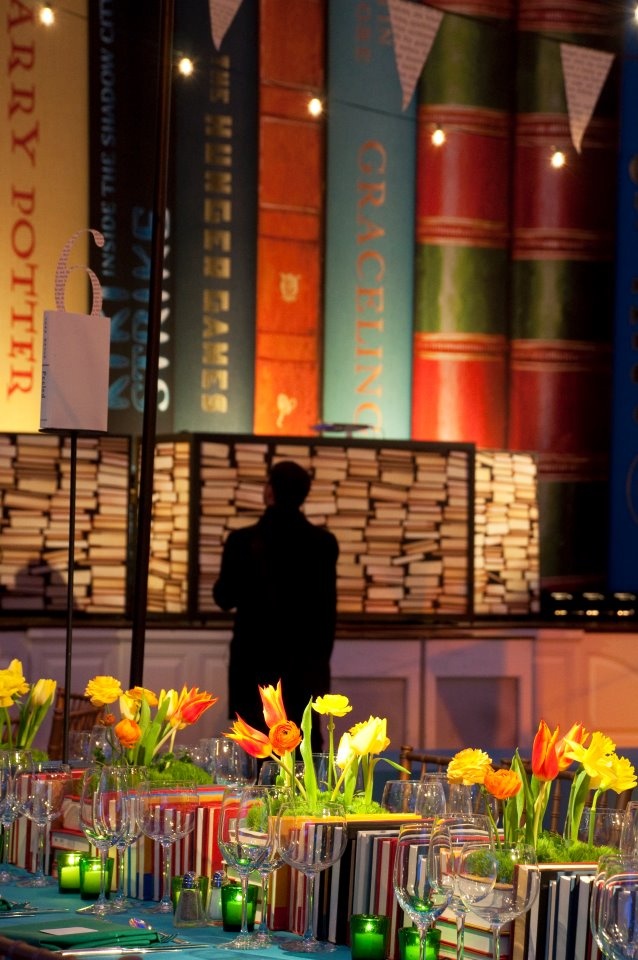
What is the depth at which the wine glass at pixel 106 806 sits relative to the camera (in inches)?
91.7

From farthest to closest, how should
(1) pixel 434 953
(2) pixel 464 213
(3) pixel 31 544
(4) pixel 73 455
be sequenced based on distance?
1. (2) pixel 464 213
2. (3) pixel 31 544
3. (4) pixel 73 455
4. (1) pixel 434 953

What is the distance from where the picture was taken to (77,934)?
2115mm

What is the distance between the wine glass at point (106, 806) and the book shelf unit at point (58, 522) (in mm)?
4686

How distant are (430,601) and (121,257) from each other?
2.12 meters

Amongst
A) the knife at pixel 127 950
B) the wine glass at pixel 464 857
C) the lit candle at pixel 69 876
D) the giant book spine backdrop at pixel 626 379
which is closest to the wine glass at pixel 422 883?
the wine glass at pixel 464 857

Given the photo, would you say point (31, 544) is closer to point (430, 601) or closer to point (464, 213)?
point (430, 601)

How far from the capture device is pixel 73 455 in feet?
10.0

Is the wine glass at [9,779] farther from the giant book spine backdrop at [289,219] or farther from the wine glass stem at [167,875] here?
the giant book spine backdrop at [289,219]

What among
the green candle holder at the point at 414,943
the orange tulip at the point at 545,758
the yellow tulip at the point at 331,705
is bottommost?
the green candle holder at the point at 414,943

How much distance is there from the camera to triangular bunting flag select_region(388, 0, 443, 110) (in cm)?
723

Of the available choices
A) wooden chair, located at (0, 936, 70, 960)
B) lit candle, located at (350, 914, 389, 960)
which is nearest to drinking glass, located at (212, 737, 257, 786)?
lit candle, located at (350, 914, 389, 960)

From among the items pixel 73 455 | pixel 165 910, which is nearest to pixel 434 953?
pixel 165 910

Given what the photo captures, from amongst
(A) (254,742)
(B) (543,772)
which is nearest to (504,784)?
(B) (543,772)

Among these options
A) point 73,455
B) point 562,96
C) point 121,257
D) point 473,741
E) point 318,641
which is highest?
point 562,96
